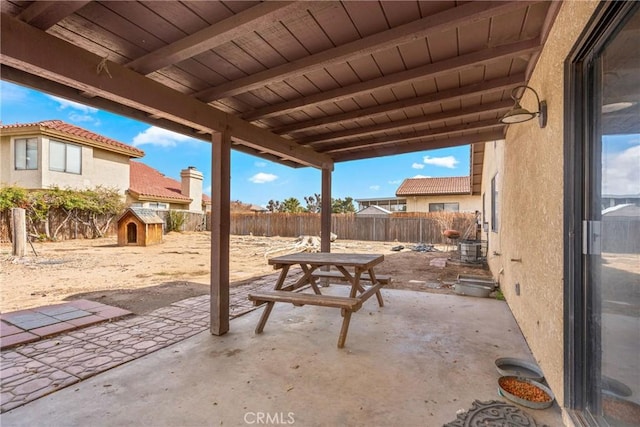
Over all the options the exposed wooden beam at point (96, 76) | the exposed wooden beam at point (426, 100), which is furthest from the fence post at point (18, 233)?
the exposed wooden beam at point (426, 100)

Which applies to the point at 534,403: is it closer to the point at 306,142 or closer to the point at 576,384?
the point at 576,384

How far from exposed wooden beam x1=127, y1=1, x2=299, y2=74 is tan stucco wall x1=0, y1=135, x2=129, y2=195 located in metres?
13.9

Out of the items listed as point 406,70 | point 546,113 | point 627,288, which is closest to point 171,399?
point 627,288

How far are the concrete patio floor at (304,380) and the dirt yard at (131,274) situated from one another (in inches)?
73.5

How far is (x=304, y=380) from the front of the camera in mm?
2322

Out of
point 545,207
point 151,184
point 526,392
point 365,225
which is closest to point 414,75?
point 545,207

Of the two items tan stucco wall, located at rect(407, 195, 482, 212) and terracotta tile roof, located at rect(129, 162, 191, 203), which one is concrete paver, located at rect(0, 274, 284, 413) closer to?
terracotta tile roof, located at rect(129, 162, 191, 203)

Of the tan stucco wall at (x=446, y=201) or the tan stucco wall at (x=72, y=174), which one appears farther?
the tan stucco wall at (x=446, y=201)

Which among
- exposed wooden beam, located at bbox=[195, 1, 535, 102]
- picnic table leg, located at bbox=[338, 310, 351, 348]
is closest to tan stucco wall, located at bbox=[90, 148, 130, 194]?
exposed wooden beam, located at bbox=[195, 1, 535, 102]

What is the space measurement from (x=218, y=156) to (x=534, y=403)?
10.8 feet

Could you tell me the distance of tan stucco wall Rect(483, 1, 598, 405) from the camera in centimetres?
184

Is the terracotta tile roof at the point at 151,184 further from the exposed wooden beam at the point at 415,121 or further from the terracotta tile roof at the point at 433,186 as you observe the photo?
the exposed wooden beam at the point at 415,121

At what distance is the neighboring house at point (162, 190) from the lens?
16141 mm

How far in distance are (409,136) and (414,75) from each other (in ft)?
5.96
